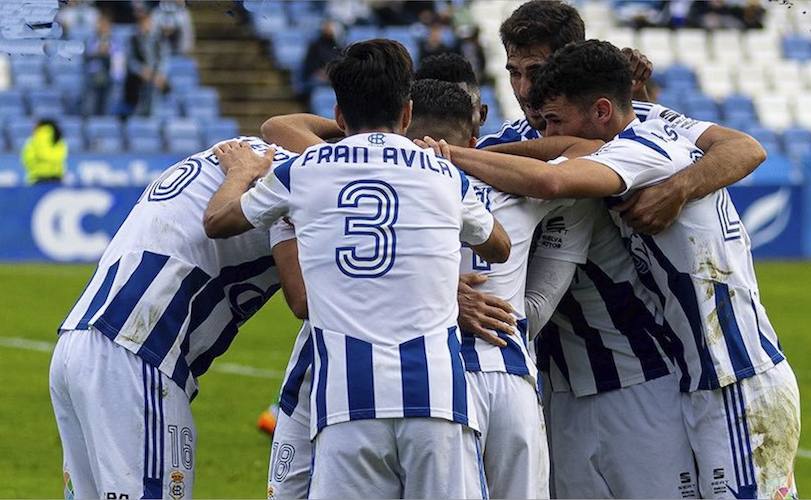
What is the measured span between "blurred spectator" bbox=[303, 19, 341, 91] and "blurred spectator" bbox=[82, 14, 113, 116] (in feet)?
10.5

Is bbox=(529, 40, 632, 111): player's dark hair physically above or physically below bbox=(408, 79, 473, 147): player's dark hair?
above

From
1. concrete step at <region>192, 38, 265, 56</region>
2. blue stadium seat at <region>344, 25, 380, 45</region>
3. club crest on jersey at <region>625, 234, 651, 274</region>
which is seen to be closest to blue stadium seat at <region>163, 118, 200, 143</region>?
concrete step at <region>192, 38, 265, 56</region>

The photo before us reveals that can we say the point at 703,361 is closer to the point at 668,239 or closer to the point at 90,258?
the point at 668,239

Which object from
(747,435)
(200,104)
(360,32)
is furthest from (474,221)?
(360,32)

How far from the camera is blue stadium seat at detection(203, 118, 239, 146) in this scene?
23.1 metres

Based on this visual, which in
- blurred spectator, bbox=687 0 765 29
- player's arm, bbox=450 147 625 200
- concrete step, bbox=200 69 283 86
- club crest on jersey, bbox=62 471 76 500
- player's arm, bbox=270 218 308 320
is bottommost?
club crest on jersey, bbox=62 471 76 500

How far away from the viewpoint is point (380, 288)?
4.62 meters

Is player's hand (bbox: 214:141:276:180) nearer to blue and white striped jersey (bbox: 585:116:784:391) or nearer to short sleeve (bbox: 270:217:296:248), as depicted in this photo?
short sleeve (bbox: 270:217:296:248)

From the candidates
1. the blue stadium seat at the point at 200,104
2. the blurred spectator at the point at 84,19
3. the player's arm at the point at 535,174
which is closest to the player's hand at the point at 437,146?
the player's arm at the point at 535,174

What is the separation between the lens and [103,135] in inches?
892

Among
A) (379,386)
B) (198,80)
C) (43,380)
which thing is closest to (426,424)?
(379,386)

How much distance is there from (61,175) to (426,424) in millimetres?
16425

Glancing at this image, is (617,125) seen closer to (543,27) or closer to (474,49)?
(543,27)

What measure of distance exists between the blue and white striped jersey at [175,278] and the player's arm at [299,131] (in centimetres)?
19
